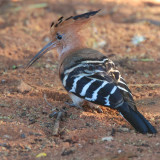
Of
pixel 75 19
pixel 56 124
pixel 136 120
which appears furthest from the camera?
pixel 75 19

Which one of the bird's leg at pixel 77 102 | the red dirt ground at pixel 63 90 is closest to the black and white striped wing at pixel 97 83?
the bird's leg at pixel 77 102

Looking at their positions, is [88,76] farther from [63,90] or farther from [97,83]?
[63,90]

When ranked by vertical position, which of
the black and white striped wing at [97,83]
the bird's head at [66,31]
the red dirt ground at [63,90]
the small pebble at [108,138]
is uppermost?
the bird's head at [66,31]

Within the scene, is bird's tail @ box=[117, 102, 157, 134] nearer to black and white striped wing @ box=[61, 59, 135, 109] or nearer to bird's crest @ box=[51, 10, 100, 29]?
black and white striped wing @ box=[61, 59, 135, 109]

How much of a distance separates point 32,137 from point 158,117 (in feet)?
4.77

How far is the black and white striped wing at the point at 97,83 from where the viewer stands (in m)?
3.59

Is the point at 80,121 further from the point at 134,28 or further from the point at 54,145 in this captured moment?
the point at 134,28

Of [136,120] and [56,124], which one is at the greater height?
[136,120]

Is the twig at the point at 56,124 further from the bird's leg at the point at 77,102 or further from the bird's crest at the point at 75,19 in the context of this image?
the bird's crest at the point at 75,19

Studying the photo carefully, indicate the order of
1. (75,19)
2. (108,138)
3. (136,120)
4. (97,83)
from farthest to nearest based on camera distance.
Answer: (75,19) < (97,83) < (136,120) < (108,138)

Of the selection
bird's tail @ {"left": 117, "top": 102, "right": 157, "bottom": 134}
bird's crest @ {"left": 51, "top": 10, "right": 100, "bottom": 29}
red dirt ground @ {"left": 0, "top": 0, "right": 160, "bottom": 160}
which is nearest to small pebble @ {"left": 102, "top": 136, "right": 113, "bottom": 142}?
red dirt ground @ {"left": 0, "top": 0, "right": 160, "bottom": 160}

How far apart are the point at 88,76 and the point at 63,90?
942 millimetres

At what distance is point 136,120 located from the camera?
345 cm

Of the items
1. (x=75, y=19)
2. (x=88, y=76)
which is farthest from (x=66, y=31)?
(x=88, y=76)
